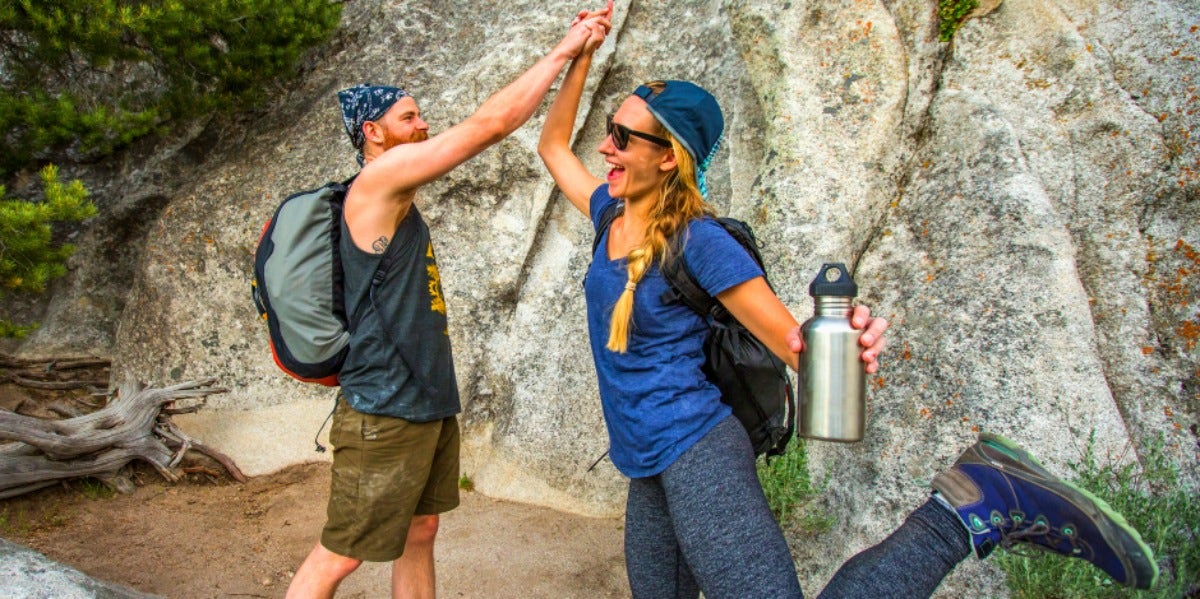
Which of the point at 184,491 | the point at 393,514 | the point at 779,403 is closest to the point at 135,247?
the point at 184,491

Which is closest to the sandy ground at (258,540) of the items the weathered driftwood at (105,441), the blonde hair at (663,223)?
the weathered driftwood at (105,441)

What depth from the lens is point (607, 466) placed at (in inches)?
209

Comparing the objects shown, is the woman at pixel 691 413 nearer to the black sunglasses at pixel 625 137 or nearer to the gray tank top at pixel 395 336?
the black sunglasses at pixel 625 137

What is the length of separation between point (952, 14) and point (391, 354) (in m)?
3.45

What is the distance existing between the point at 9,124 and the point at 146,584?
3012 mm

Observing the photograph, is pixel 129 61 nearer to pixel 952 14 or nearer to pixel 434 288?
pixel 434 288

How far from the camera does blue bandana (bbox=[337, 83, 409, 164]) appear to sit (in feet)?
11.3

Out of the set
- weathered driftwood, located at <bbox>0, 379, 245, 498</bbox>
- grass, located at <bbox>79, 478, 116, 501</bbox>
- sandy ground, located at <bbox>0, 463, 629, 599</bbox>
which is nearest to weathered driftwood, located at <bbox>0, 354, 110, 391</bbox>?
weathered driftwood, located at <bbox>0, 379, 245, 498</bbox>

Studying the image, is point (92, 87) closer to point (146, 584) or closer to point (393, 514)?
point (146, 584)

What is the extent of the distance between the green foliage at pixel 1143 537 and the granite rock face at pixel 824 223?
0.14 metres

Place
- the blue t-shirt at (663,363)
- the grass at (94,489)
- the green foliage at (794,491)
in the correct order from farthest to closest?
the grass at (94,489) → the green foliage at (794,491) → the blue t-shirt at (663,363)

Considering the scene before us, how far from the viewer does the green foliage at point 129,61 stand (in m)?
5.02

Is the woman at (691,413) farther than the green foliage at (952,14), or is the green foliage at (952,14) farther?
the green foliage at (952,14)

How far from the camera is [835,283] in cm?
227
